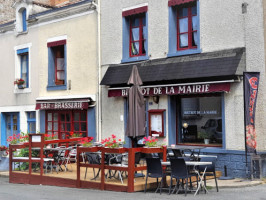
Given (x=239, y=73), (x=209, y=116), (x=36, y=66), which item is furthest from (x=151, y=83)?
(x=36, y=66)

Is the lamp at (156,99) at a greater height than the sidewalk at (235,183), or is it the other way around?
the lamp at (156,99)

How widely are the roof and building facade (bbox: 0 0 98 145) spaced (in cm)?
178

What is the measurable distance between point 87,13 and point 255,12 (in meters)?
6.79

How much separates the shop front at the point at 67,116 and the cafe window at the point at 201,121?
3.73m

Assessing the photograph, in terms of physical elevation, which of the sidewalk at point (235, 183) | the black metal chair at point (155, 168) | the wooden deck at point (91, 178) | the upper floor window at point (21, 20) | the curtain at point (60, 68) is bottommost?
the sidewalk at point (235, 183)

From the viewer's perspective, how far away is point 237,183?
38.2 feet

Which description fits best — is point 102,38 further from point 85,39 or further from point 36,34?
point 36,34

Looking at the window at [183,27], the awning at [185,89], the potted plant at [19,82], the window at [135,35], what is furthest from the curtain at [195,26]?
the potted plant at [19,82]

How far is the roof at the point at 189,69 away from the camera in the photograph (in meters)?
12.6

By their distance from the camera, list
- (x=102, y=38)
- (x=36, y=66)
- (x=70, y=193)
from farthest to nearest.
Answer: (x=36, y=66), (x=102, y=38), (x=70, y=193)

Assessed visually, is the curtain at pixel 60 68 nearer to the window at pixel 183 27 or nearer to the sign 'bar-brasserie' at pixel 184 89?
the sign 'bar-brasserie' at pixel 184 89

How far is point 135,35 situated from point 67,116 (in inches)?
172

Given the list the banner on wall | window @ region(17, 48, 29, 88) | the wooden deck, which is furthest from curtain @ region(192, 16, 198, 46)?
window @ region(17, 48, 29, 88)

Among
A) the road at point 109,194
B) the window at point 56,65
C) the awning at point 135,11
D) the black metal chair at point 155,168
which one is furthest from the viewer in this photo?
the window at point 56,65
